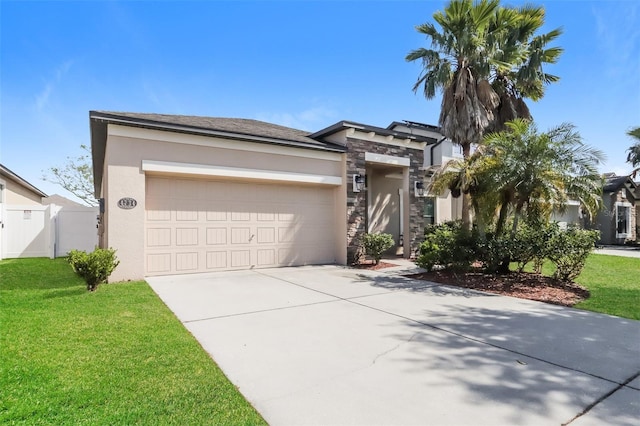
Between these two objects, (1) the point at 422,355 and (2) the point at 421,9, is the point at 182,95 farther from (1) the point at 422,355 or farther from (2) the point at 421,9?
(1) the point at 422,355

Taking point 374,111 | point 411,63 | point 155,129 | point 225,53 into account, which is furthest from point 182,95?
point 411,63

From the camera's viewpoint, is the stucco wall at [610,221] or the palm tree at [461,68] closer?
the palm tree at [461,68]

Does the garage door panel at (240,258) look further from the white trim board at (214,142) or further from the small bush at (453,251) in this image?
the small bush at (453,251)

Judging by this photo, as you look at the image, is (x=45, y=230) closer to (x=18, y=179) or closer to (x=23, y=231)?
(x=23, y=231)

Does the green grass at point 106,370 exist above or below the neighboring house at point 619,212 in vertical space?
below

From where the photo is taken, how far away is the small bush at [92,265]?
6387mm

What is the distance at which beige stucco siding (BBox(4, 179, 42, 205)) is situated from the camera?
52.0ft

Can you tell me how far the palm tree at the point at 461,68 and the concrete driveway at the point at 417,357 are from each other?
713 cm

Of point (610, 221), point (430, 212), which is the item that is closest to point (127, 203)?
point (430, 212)

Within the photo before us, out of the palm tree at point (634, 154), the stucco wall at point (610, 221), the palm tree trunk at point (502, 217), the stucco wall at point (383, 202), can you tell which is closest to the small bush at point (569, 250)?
the palm tree trunk at point (502, 217)

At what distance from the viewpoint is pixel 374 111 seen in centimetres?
1508

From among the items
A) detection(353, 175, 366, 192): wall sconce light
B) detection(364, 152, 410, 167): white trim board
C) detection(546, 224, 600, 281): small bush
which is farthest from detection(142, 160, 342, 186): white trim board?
detection(546, 224, 600, 281): small bush

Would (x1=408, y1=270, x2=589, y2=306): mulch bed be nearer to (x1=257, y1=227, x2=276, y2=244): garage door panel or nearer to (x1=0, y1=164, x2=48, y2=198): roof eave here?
(x1=257, y1=227, x2=276, y2=244): garage door panel

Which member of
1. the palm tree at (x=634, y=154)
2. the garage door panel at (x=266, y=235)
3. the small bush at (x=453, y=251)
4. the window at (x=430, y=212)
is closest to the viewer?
the small bush at (x=453, y=251)
